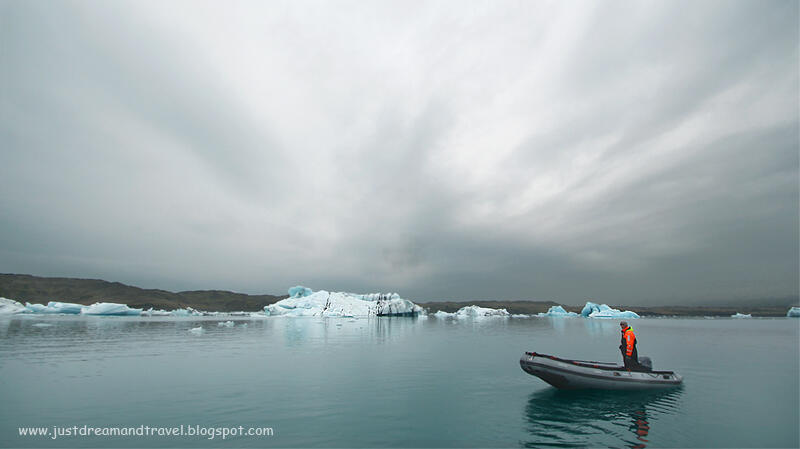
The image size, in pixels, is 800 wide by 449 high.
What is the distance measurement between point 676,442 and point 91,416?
18.9 meters

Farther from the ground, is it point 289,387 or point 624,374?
point 624,374

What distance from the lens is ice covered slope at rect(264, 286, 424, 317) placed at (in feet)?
341

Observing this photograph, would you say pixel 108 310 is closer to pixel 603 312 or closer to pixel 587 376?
pixel 587 376

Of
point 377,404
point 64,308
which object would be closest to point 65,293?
point 64,308

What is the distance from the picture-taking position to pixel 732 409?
A: 14805 millimetres

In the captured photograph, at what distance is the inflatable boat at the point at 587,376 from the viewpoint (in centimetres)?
1625

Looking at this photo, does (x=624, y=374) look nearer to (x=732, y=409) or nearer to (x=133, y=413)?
(x=732, y=409)

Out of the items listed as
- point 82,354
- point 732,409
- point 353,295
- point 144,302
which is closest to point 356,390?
point 732,409

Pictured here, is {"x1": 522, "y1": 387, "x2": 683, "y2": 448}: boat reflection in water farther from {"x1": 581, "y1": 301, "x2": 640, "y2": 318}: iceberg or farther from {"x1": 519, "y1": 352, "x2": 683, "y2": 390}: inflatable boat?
{"x1": 581, "y1": 301, "x2": 640, "y2": 318}: iceberg

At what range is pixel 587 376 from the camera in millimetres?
16203

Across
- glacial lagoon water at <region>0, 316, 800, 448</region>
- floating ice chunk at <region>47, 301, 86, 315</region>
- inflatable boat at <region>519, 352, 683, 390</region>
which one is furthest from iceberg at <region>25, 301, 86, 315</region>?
inflatable boat at <region>519, 352, 683, 390</region>

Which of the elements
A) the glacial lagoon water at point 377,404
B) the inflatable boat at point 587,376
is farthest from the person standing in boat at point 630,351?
the glacial lagoon water at point 377,404

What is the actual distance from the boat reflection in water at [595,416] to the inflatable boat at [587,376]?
14.8 inches

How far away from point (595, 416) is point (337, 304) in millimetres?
98053
